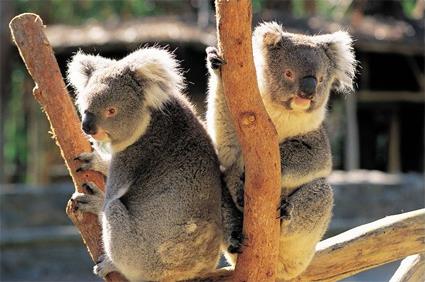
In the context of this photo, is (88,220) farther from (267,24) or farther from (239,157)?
(267,24)

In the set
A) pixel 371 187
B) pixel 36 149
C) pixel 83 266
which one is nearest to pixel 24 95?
pixel 36 149

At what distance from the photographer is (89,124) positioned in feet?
14.0

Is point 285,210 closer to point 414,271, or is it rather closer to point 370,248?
point 370,248

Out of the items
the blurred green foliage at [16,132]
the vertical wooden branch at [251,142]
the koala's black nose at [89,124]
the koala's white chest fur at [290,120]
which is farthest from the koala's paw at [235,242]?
the blurred green foliage at [16,132]

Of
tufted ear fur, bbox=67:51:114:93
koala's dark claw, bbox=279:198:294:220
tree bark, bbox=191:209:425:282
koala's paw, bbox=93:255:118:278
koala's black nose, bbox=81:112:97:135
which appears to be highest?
tufted ear fur, bbox=67:51:114:93

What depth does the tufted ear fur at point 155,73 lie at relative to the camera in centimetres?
440

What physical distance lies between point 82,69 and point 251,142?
146 centimetres

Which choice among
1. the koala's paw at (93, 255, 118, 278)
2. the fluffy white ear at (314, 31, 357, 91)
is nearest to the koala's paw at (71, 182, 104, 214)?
the koala's paw at (93, 255, 118, 278)

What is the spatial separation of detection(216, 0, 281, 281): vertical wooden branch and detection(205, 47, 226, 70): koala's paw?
80 mm

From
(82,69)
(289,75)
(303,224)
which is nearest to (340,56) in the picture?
(289,75)

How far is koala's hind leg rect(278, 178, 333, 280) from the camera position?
434 cm

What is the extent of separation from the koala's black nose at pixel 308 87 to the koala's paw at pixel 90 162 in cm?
125

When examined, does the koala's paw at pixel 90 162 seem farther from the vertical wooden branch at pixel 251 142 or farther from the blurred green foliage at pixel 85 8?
the blurred green foliage at pixel 85 8

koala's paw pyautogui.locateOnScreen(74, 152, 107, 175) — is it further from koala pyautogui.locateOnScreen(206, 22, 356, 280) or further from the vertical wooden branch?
the vertical wooden branch
